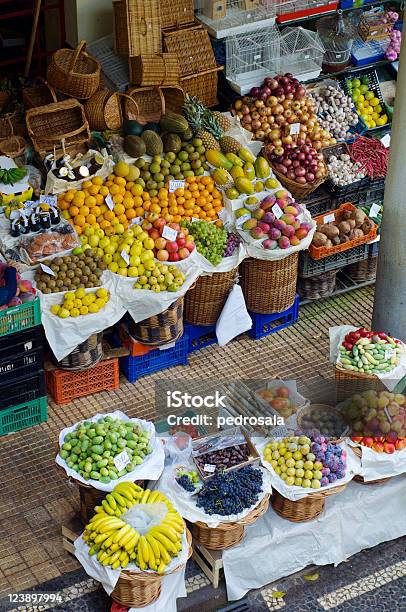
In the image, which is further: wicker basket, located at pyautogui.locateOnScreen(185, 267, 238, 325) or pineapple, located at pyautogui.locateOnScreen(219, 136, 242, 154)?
pineapple, located at pyautogui.locateOnScreen(219, 136, 242, 154)

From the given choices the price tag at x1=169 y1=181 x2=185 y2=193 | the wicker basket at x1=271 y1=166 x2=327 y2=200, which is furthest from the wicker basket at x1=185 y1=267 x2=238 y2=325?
the wicker basket at x1=271 y1=166 x2=327 y2=200

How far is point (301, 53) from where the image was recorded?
404 inches

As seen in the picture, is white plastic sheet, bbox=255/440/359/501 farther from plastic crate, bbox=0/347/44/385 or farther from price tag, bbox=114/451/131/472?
plastic crate, bbox=0/347/44/385

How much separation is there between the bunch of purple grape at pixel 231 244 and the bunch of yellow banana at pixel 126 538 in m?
2.75

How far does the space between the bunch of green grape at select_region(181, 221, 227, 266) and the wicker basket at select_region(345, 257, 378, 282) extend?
5.53 feet

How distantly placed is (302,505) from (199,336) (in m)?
2.53

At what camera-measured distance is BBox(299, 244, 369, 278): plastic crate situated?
9.80 m

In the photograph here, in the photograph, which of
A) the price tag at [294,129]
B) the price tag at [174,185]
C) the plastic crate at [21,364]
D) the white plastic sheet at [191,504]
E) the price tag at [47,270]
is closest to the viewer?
the white plastic sheet at [191,504]

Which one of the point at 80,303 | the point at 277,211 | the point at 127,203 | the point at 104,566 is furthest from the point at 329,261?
the point at 104,566

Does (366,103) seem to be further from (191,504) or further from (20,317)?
(191,504)

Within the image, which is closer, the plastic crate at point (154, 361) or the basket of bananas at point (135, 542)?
the basket of bananas at point (135, 542)

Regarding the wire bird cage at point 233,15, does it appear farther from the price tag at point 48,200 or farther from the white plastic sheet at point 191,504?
the white plastic sheet at point 191,504

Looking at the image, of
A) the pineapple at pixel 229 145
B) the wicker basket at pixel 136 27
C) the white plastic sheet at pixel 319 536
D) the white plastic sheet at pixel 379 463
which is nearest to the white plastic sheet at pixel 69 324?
the pineapple at pixel 229 145

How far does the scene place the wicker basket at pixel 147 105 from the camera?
32.0 feet
